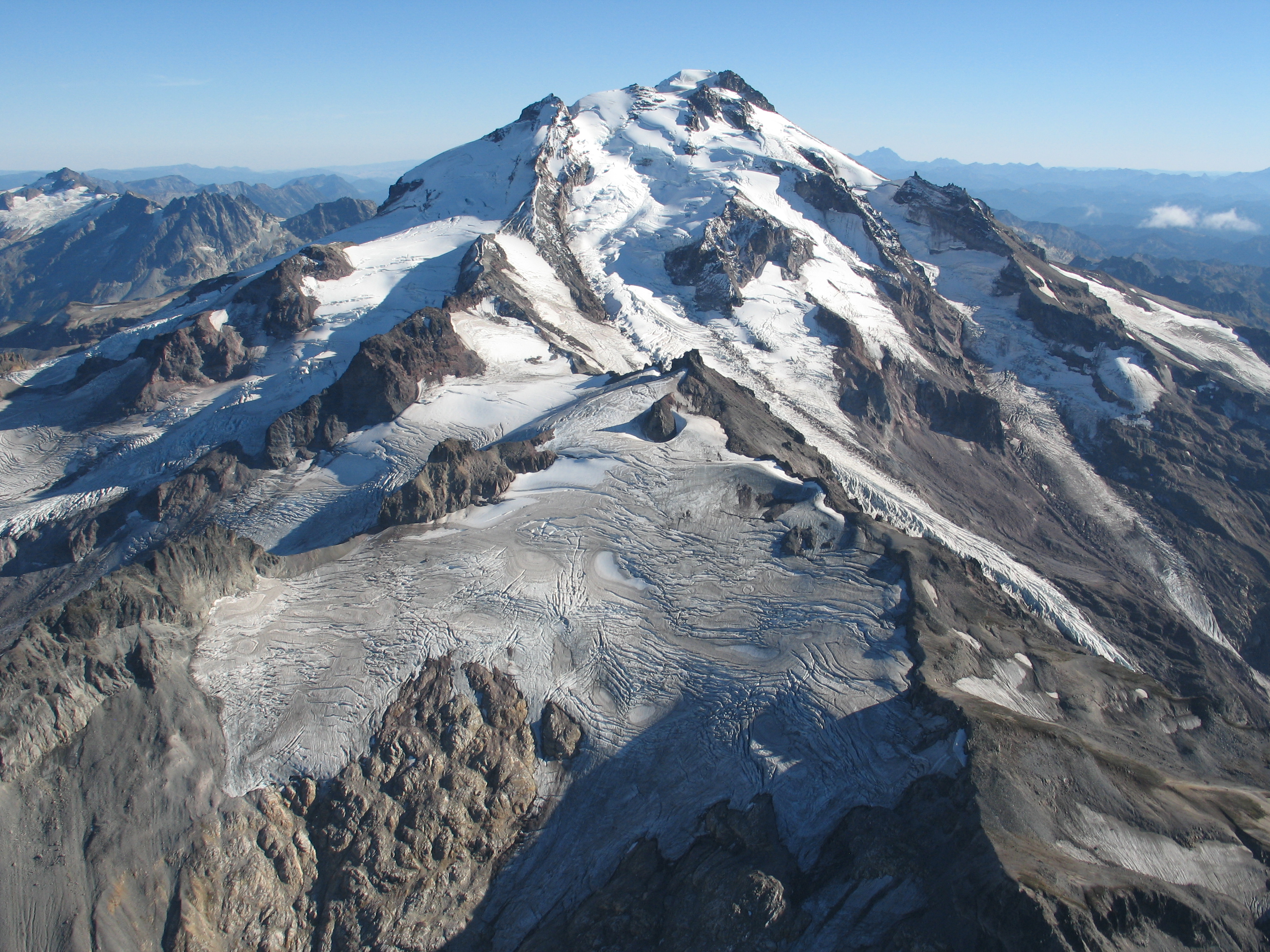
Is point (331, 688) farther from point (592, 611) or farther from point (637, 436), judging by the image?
point (637, 436)

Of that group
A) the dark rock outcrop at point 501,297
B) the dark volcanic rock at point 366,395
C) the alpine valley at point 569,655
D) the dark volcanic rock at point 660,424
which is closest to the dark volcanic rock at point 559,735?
the alpine valley at point 569,655

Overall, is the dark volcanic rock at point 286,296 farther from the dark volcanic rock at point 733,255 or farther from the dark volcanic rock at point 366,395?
the dark volcanic rock at point 733,255

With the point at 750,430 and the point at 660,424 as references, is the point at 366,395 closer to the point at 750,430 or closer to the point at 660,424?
the point at 660,424

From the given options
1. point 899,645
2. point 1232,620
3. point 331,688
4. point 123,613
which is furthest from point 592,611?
point 1232,620

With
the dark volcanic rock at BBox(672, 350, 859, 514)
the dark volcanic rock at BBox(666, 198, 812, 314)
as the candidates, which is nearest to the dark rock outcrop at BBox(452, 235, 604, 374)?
the dark volcanic rock at BBox(672, 350, 859, 514)

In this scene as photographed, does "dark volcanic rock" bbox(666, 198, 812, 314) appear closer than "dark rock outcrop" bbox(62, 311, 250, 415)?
No

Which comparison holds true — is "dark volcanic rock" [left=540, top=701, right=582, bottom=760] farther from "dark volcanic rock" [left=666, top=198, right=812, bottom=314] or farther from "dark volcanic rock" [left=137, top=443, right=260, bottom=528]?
"dark volcanic rock" [left=666, top=198, right=812, bottom=314]
